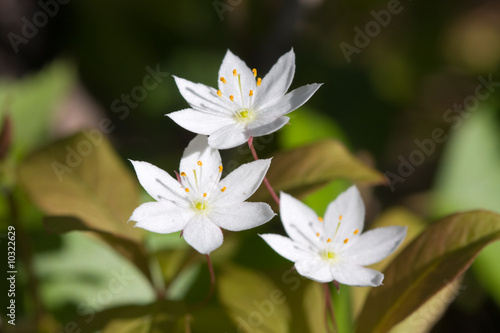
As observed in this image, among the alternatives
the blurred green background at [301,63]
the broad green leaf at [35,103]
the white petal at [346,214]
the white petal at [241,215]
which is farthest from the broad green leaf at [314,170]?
the broad green leaf at [35,103]

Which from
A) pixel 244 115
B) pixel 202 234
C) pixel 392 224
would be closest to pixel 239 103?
pixel 244 115

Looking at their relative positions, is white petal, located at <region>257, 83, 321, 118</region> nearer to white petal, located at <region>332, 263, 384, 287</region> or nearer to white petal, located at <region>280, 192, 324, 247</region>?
white petal, located at <region>280, 192, 324, 247</region>

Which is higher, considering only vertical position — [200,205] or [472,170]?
[200,205]

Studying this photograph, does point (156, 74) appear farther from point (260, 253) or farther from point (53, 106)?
point (260, 253)

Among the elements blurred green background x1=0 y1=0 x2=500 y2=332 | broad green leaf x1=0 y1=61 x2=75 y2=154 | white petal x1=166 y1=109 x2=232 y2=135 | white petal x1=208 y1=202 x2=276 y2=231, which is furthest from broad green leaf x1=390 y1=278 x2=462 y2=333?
broad green leaf x1=0 y1=61 x2=75 y2=154

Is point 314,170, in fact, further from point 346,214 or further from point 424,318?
point 424,318

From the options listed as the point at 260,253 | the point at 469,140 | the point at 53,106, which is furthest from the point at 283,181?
the point at 53,106
